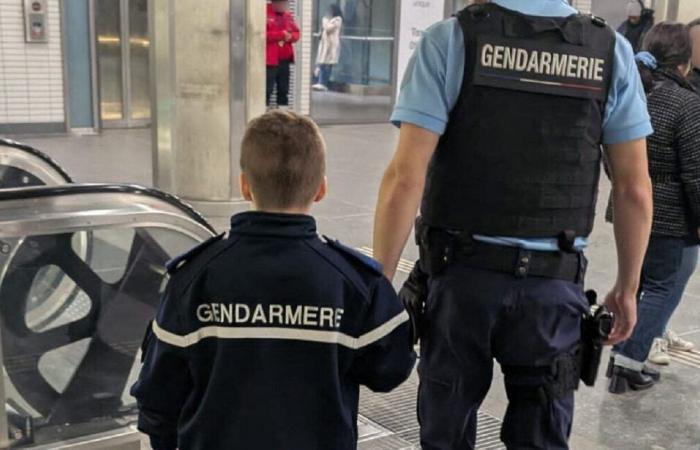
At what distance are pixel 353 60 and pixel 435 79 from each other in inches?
472

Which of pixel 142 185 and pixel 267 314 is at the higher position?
pixel 267 314

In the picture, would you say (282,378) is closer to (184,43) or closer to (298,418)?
(298,418)

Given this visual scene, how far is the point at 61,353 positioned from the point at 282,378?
1.83 m

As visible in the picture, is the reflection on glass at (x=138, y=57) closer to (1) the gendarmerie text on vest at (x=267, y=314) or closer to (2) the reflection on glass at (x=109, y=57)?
(2) the reflection on glass at (x=109, y=57)

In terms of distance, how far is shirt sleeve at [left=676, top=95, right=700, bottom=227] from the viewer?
3.79 m

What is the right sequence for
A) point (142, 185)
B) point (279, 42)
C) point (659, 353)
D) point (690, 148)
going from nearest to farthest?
point (690, 148)
point (659, 353)
point (142, 185)
point (279, 42)

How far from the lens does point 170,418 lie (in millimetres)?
2027

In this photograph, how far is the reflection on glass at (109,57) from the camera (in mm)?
11734

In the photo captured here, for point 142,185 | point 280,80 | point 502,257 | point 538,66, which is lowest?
point 142,185

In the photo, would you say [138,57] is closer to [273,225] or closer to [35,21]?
[35,21]

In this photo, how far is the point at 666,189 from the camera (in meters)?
3.94

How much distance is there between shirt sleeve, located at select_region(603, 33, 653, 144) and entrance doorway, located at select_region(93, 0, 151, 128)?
33.5ft

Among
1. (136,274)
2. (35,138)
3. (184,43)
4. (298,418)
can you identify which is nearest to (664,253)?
(136,274)

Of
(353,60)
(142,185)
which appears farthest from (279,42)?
(142,185)
